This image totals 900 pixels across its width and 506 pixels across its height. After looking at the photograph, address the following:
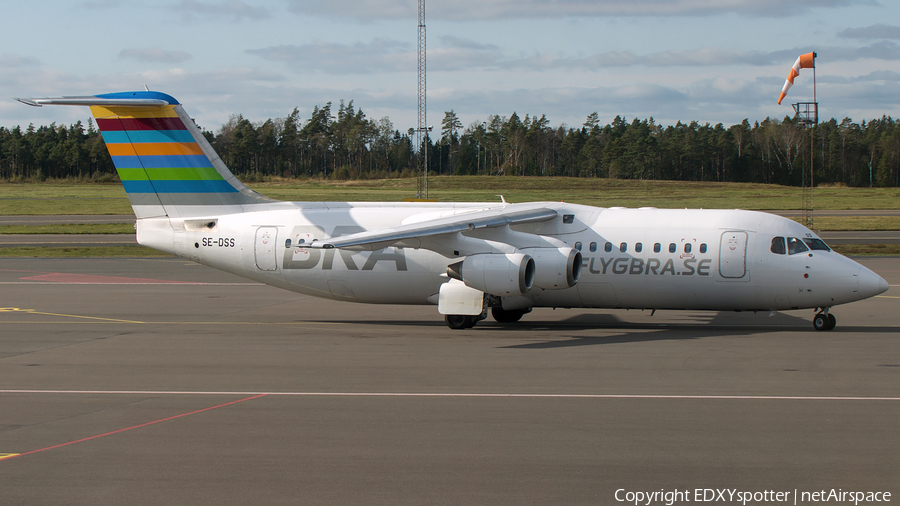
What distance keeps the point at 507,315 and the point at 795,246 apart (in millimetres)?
7616

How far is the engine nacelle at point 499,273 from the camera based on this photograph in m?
19.5

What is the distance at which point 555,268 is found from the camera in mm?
19734

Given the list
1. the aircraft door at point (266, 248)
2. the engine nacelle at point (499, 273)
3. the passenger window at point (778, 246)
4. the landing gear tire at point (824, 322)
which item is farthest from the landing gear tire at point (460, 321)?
the landing gear tire at point (824, 322)

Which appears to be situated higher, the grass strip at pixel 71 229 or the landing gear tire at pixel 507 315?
the grass strip at pixel 71 229

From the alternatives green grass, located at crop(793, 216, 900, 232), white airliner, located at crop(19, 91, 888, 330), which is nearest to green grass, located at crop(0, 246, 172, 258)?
white airliner, located at crop(19, 91, 888, 330)

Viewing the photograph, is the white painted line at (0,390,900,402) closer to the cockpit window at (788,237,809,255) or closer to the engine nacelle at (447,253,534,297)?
the engine nacelle at (447,253,534,297)

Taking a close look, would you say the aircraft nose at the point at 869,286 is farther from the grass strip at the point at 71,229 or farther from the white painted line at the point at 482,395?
the grass strip at the point at 71,229

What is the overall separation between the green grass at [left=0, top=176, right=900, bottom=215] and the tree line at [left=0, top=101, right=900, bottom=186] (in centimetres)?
2304

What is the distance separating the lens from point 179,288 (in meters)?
30.1

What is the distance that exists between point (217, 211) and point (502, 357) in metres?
10.6

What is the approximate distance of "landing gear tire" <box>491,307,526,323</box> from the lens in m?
22.5

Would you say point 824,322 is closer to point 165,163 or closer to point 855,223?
point 165,163

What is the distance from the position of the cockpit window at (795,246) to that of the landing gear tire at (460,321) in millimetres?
8048

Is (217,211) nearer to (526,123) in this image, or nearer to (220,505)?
(220,505)
